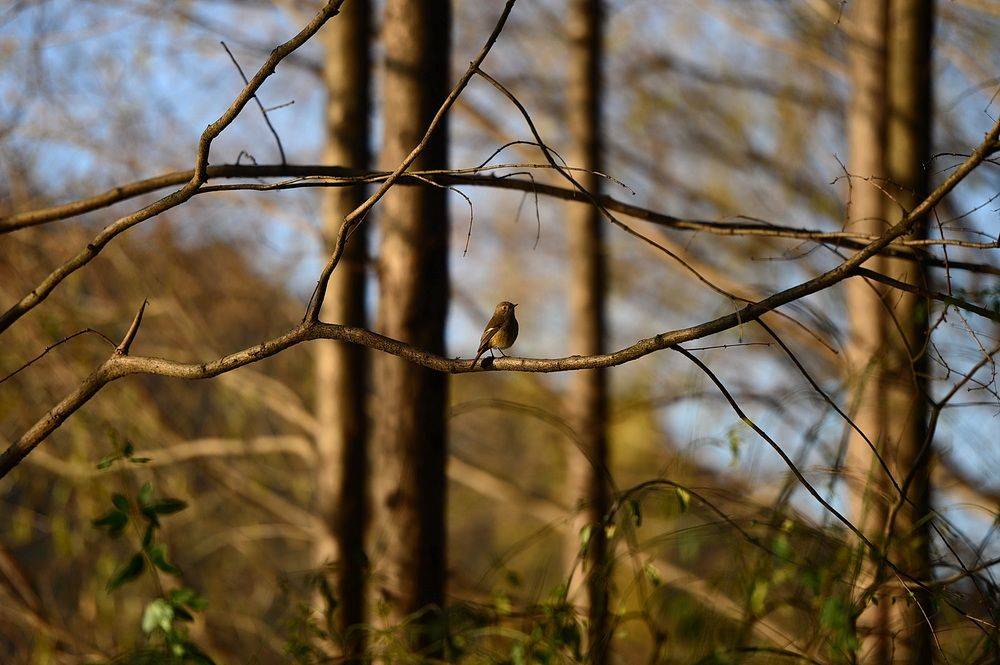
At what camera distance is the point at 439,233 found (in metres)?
2.50

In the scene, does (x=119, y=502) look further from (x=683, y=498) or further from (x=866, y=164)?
(x=866, y=164)

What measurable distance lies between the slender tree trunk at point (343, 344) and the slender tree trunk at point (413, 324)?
1.10m

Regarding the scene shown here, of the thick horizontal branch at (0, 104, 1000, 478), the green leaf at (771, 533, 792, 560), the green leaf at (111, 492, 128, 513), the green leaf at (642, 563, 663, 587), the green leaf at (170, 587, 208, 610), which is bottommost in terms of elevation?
the green leaf at (170, 587, 208, 610)

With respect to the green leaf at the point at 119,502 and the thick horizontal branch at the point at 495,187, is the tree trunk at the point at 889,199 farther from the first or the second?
the green leaf at the point at 119,502

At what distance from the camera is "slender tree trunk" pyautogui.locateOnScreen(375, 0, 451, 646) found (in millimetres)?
2449

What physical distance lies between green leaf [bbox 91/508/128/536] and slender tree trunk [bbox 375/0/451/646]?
2.97ft

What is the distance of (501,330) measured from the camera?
4.75 ft

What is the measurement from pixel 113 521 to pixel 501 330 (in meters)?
0.89

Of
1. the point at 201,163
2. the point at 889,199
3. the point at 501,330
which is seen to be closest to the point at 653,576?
the point at 501,330

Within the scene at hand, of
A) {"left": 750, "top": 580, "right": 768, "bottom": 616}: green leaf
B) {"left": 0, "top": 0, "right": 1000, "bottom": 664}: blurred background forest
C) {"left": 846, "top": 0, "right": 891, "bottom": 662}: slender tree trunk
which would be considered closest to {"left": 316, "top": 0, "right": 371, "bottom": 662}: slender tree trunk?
{"left": 0, "top": 0, "right": 1000, "bottom": 664}: blurred background forest

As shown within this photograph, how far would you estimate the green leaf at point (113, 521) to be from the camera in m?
1.68

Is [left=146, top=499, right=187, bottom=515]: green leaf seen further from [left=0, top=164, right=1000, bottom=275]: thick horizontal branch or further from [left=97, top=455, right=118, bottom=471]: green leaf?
[left=0, top=164, right=1000, bottom=275]: thick horizontal branch

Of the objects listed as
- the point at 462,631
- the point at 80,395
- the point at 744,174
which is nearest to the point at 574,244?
the point at 744,174

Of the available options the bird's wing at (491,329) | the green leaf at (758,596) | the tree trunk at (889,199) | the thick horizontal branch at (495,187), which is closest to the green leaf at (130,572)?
the thick horizontal branch at (495,187)
